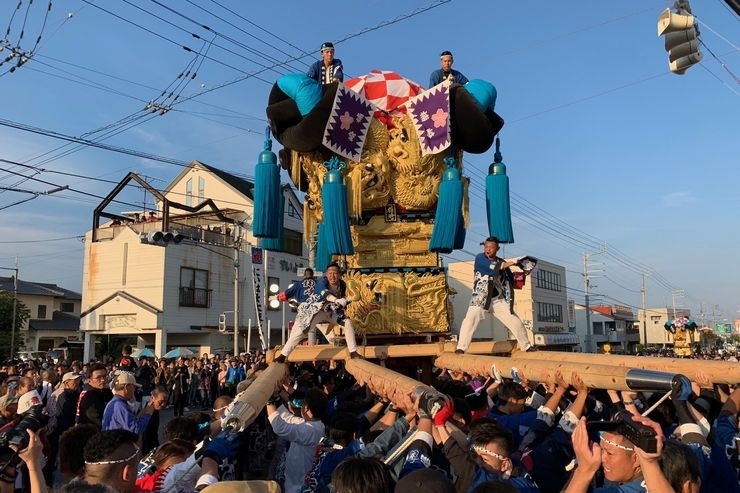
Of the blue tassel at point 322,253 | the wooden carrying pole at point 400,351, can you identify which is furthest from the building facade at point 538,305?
the wooden carrying pole at point 400,351

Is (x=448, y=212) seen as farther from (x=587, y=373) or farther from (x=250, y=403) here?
(x=250, y=403)

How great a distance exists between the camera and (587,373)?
135 inches

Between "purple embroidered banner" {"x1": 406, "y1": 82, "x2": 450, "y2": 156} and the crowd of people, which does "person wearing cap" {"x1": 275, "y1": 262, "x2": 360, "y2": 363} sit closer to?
the crowd of people

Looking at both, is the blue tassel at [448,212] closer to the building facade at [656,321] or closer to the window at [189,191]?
the window at [189,191]

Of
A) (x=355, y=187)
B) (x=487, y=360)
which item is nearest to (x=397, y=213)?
(x=355, y=187)

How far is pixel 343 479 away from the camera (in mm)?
2227

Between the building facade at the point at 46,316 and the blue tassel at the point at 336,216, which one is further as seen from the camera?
the building facade at the point at 46,316

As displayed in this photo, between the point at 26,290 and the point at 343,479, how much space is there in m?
39.2

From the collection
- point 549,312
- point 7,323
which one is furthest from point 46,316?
point 549,312

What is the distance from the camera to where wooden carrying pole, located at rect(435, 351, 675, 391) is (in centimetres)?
295

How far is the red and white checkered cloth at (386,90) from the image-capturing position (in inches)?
338

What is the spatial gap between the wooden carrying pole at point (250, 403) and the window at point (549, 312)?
39.3 meters

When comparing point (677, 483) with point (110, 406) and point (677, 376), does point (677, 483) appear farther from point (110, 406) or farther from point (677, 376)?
point (110, 406)

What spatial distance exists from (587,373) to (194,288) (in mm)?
24249
